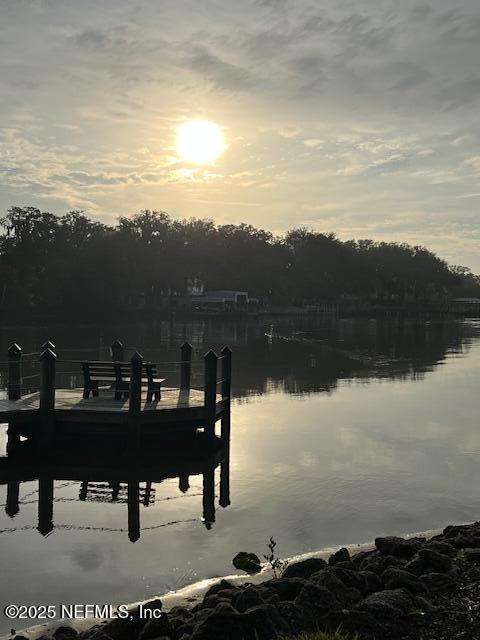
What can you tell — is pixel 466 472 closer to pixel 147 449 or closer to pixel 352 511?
pixel 352 511

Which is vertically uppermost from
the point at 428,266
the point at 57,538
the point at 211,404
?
the point at 428,266

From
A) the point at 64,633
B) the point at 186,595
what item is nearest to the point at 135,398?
the point at 186,595

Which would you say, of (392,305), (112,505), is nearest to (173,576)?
(112,505)

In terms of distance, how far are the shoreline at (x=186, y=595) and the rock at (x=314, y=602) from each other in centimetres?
212

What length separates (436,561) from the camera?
8.81 meters

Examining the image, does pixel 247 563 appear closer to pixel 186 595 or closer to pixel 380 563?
pixel 186 595

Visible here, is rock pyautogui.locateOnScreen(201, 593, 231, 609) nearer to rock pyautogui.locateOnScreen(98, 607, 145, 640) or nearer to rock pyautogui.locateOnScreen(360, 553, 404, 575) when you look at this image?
rock pyautogui.locateOnScreen(98, 607, 145, 640)

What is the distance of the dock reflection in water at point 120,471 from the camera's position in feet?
45.9

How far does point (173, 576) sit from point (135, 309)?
323ft

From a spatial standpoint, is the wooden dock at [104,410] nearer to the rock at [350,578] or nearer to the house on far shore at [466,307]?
the rock at [350,578]

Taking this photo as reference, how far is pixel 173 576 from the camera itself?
33.8 feet

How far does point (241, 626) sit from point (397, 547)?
4019 millimetres

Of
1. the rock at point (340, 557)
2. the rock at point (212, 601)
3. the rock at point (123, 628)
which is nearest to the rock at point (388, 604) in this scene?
the rock at point (212, 601)

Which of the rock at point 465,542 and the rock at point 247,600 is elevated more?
the rock at point 247,600
